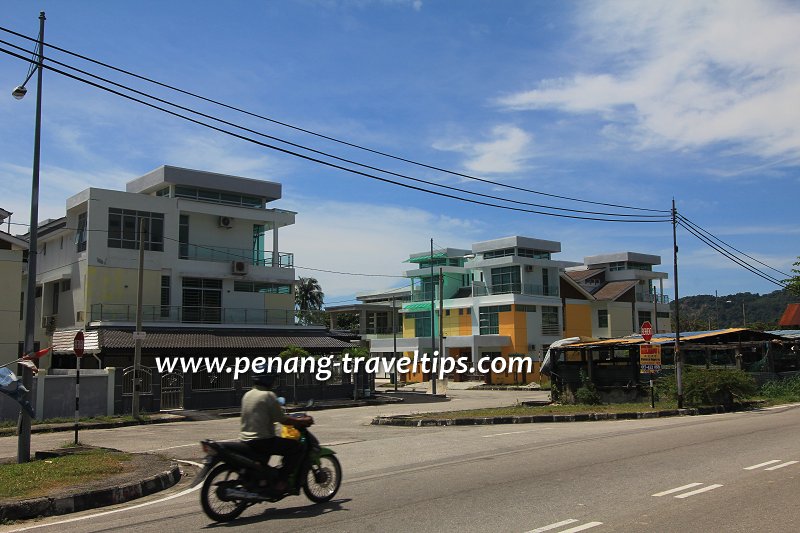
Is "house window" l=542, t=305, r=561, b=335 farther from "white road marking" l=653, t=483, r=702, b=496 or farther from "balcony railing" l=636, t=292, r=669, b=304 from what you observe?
"white road marking" l=653, t=483, r=702, b=496

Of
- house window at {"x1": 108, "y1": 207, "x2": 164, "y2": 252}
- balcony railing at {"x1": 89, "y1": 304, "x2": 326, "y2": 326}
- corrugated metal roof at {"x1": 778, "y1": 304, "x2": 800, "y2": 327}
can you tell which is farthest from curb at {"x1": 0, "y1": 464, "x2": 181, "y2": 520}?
corrugated metal roof at {"x1": 778, "y1": 304, "x2": 800, "y2": 327}

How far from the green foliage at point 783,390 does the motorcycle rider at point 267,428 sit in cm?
2617

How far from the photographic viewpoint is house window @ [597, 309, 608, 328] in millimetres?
69875

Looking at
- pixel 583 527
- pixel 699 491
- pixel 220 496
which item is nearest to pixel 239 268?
pixel 220 496

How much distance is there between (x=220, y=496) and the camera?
8.34 metres

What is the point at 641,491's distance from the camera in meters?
9.27

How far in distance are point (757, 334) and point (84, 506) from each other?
31.5 m

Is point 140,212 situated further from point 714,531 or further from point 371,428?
point 714,531

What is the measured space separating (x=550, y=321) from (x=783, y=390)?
34.2 meters

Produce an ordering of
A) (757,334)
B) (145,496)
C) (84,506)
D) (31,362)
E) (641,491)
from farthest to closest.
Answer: (757,334) → (31,362) → (145,496) → (84,506) → (641,491)

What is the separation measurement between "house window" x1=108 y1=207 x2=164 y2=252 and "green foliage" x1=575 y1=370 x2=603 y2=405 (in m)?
22.9

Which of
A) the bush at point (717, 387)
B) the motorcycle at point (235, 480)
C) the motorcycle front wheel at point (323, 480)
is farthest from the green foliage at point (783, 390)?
the motorcycle at point (235, 480)

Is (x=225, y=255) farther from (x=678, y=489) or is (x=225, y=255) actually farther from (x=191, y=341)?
(x=678, y=489)

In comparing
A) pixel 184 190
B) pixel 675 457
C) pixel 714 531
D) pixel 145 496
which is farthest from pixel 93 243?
pixel 714 531
